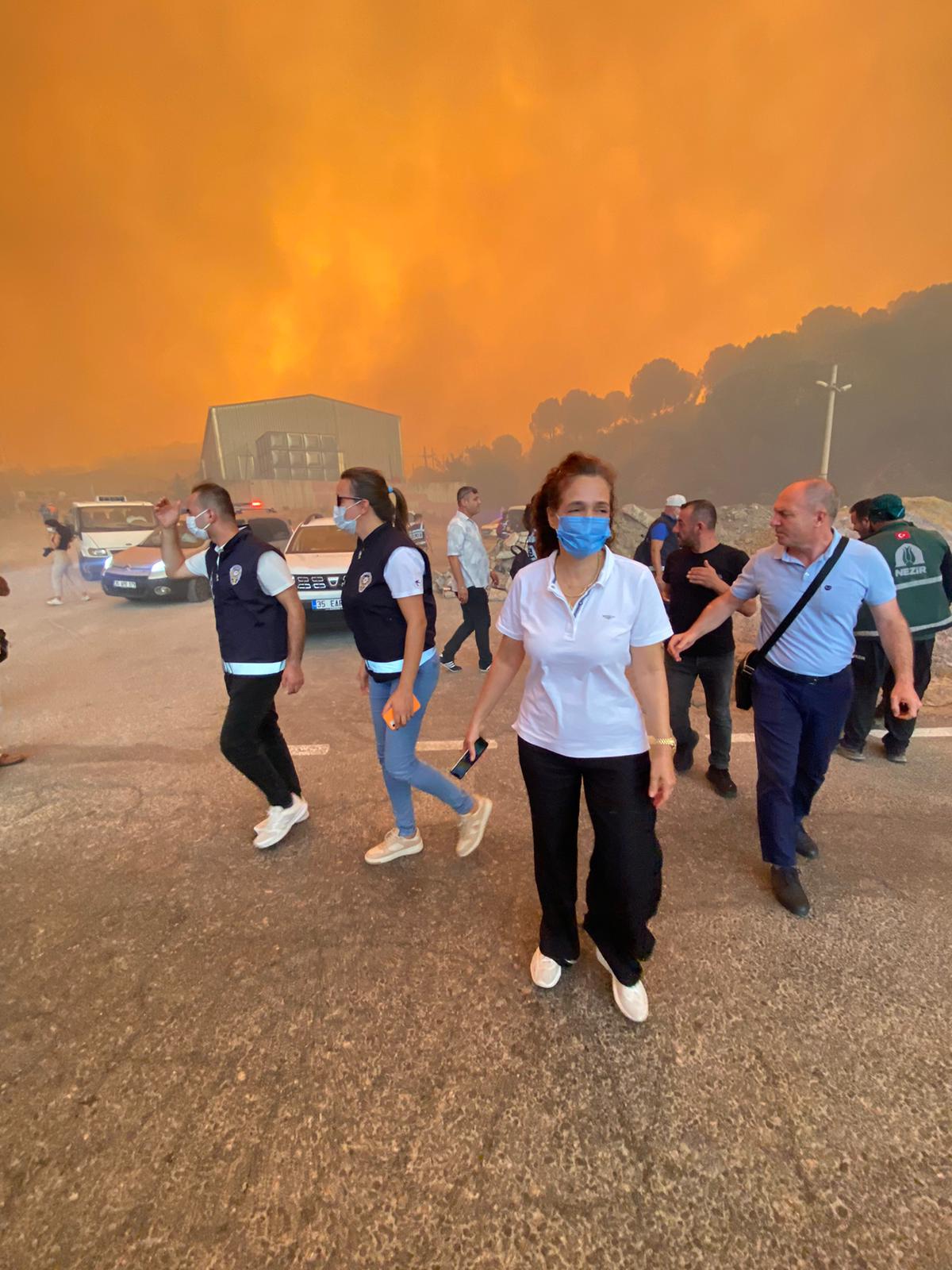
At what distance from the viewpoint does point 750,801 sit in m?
3.70

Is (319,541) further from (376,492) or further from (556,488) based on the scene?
(556,488)

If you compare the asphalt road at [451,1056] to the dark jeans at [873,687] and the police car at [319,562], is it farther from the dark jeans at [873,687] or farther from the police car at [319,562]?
the police car at [319,562]

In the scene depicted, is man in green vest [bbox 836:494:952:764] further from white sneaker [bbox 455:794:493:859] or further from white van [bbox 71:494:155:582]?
white van [bbox 71:494:155:582]

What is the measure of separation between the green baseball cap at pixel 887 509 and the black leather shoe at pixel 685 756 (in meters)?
2.21

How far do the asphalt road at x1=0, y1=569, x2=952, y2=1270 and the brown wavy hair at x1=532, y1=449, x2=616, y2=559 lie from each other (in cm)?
187

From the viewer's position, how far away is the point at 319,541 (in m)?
9.07

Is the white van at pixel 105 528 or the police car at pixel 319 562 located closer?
the police car at pixel 319 562

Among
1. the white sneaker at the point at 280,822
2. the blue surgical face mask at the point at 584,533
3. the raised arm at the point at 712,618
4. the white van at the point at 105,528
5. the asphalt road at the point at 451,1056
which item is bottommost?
the asphalt road at the point at 451,1056

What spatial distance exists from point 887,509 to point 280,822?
16.1ft

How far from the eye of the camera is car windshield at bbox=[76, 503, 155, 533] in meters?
14.0

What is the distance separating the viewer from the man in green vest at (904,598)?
13.1 ft

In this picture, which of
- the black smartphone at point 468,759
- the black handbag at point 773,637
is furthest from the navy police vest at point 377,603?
the black handbag at point 773,637

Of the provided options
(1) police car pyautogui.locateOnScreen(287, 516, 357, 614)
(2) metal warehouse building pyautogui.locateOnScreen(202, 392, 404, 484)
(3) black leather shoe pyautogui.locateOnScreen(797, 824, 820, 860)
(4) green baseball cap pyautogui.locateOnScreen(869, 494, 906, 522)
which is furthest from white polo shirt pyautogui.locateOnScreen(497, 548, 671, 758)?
(2) metal warehouse building pyautogui.locateOnScreen(202, 392, 404, 484)

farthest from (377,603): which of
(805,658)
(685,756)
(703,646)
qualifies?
(685,756)
